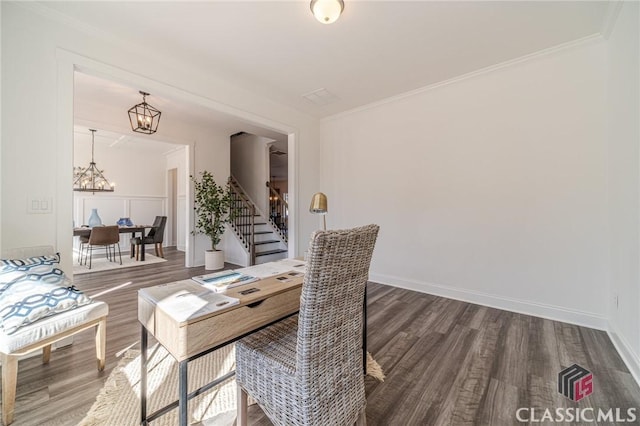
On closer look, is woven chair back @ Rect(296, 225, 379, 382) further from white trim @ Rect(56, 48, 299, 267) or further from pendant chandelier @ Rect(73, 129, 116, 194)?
pendant chandelier @ Rect(73, 129, 116, 194)

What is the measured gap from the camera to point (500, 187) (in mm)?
2852

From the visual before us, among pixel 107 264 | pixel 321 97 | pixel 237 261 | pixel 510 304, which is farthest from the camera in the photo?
pixel 237 261

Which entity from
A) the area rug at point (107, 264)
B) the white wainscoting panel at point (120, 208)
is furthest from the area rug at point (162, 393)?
the white wainscoting panel at point (120, 208)

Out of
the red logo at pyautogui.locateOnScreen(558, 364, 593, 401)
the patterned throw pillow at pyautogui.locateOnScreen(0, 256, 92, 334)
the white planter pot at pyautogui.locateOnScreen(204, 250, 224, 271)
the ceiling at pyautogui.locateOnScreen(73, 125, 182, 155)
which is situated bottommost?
the red logo at pyautogui.locateOnScreen(558, 364, 593, 401)

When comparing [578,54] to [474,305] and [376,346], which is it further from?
[376,346]

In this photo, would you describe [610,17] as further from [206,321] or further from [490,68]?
[206,321]

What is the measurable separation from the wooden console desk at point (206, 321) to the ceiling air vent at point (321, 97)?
2880mm

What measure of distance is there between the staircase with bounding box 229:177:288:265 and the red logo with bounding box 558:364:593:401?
4.36 m

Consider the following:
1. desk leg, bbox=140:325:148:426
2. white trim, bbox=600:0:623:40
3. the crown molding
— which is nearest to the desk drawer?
desk leg, bbox=140:325:148:426

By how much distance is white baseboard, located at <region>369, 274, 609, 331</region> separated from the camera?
240cm

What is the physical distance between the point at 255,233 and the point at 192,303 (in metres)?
4.58

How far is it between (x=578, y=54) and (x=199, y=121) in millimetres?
5259

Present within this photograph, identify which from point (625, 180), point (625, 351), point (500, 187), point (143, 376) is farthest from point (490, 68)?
point (143, 376)

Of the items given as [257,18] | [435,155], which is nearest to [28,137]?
[257,18]
